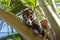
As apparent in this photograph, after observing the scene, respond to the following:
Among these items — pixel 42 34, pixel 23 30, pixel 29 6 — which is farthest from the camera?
pixel 29 6

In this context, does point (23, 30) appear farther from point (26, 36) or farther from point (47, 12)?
point (47, 12)

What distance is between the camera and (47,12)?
131cm

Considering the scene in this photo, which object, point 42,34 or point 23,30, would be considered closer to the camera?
point 23,30

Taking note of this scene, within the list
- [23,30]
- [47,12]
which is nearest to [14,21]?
[23,30]

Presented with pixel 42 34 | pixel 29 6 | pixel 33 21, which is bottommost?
pixel 42 34

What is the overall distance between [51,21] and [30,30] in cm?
17

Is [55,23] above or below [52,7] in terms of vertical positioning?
below

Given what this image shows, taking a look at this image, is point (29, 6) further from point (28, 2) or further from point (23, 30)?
point (23, 30)

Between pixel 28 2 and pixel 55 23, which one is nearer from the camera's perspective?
pixel 55 23

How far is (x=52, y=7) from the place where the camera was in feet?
4.45

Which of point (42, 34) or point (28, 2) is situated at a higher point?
point (28, 2)

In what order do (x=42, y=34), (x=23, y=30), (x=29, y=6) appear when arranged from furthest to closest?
(x=29, y=6)
(x=42, y=34)
(x=23, y=30)

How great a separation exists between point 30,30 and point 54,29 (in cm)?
18

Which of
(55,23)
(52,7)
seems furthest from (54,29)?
(52,7)
